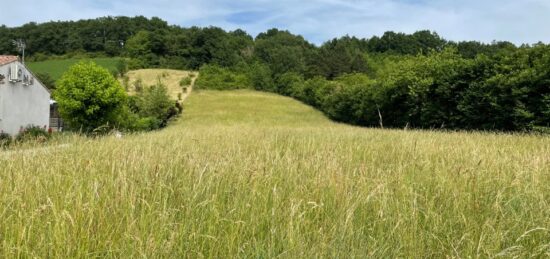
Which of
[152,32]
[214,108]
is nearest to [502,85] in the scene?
[214,108]

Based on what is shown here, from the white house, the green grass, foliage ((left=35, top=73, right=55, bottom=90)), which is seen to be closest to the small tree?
the white house

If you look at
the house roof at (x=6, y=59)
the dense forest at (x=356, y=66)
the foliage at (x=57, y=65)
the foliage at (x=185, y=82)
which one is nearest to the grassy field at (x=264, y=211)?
the dense forest at (x=356, y=66)

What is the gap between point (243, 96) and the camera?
7238cm

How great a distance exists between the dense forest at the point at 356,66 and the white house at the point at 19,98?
3025 cm

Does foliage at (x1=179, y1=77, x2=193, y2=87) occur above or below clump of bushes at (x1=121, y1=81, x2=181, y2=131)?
above

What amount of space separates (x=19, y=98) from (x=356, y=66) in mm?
67570

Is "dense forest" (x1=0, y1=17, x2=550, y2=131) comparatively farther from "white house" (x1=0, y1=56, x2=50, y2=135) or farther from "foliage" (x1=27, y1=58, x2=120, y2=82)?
"white house" (x1=0, y1=56, x2=50, y2=135)

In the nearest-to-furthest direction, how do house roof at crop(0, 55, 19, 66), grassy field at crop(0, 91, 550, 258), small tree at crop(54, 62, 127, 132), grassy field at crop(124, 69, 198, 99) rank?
grassy field at crop(0, 91, 550, 258)
house roof at crop(0, 55, 19, 66)
small tree at crop(54, 62, 127, 132)
grassy field at crop(124, 69, 198, 99)

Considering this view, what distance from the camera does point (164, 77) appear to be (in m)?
82.6

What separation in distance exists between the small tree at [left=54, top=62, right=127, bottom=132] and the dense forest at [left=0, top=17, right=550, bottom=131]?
2459 cm

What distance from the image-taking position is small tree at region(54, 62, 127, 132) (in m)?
37.9

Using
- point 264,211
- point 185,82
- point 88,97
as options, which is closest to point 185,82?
point 185,82

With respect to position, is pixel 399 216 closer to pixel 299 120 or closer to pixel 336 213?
Result: pixel 336 213

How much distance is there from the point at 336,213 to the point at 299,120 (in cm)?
4951
